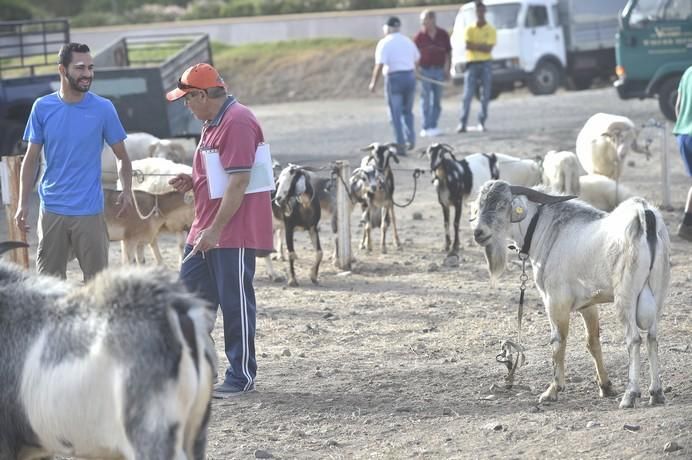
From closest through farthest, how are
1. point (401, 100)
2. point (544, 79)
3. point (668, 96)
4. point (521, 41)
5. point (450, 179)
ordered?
1. point (450, 179)
2. point (401, 100)
3. point (668, 96)
4. point (521, 41)
5. point (544, 79)

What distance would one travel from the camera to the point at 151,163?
13391mm

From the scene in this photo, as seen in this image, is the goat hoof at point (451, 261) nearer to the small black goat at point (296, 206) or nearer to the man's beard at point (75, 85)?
the small black goat at point (296, 206)

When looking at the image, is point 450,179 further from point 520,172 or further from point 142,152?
point 142,152

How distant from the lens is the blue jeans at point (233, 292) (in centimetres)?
748

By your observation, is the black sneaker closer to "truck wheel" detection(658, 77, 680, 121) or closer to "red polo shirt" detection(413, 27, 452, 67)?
"red polo shirt" detection(413, 27, 452, 67)

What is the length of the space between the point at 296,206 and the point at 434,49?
32.4ft

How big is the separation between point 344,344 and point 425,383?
152 centimetres

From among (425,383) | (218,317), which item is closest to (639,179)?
(218,317)

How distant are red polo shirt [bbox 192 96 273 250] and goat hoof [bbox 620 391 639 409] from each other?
7.60 feet

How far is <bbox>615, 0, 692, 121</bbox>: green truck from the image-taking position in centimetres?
2275

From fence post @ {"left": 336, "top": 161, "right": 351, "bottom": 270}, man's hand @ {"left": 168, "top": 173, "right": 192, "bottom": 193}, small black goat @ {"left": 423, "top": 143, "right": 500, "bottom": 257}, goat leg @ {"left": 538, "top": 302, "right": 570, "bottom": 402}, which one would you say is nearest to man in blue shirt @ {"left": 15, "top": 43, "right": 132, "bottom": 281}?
man's hand @ {"left": 168, "top": 173, "right": 192, "bottom": 193}

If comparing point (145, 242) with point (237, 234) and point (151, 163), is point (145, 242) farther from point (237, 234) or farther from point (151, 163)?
point (237, 234)

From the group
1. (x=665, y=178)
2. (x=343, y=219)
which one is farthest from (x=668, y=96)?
(x=343, y=219)

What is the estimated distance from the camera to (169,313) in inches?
187
